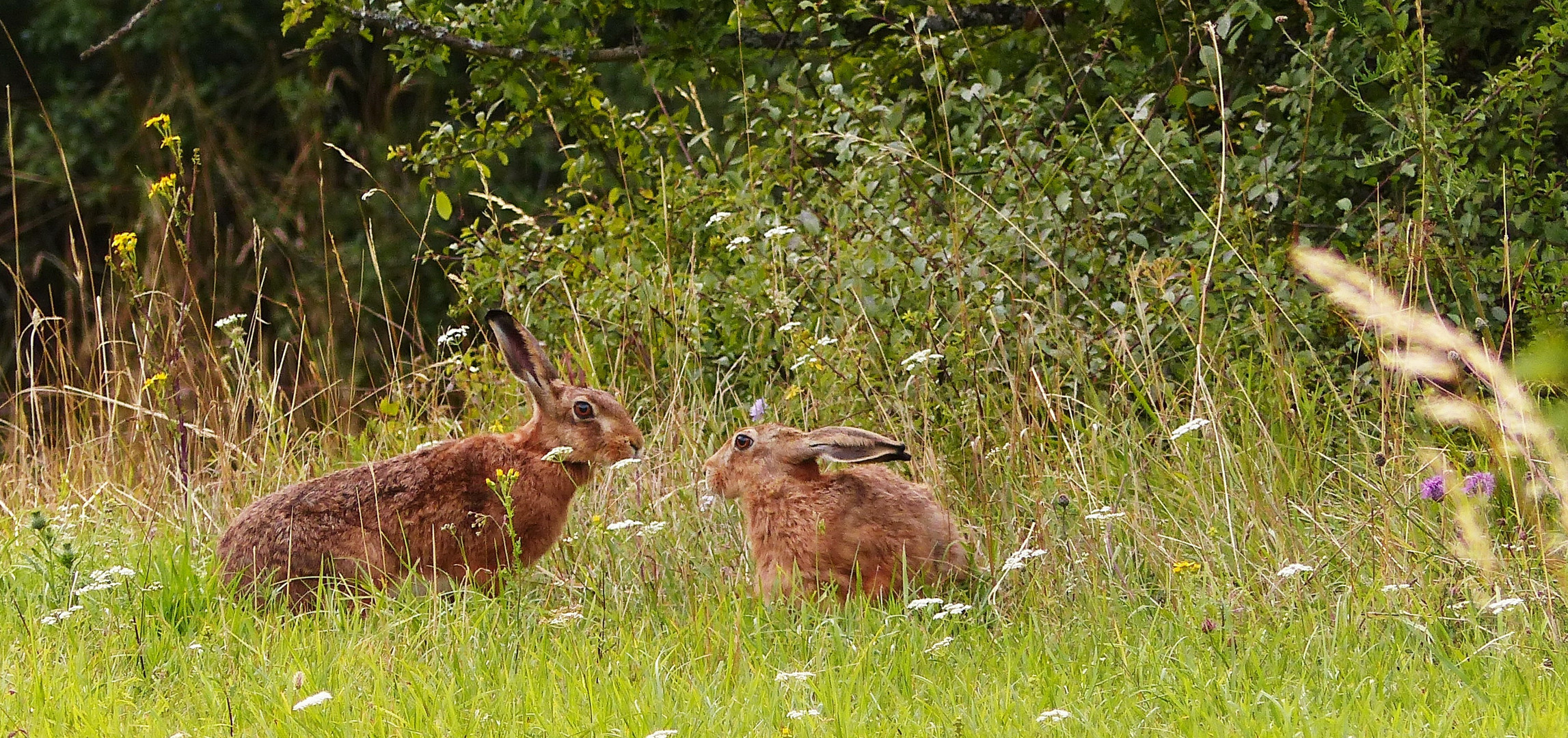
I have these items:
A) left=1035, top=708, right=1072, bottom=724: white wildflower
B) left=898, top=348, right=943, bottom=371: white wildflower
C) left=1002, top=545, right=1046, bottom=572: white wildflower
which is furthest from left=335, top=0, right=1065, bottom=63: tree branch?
left=1035, top=708, right=1072, bottom=724: white wildflower

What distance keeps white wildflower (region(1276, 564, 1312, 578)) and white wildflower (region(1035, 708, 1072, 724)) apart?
790 millimetres

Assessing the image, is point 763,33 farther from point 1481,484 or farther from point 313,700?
point 313,700

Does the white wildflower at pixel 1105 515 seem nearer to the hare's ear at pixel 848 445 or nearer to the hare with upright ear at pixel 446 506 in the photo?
the hare's ear at pixel 848 445

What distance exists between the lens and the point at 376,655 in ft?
13.8

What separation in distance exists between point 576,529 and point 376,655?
147 cm

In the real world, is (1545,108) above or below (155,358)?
above

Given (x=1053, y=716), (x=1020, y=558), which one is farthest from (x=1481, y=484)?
(x=1053, y=716)

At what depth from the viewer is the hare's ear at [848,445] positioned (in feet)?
16.0

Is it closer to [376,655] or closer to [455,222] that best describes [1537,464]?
[376,655]

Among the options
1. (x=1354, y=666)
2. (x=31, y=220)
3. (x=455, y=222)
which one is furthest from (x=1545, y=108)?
(x=31, y=220)

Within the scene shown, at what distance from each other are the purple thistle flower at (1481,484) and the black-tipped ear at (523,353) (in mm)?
2686

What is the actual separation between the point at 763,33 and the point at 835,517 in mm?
3343

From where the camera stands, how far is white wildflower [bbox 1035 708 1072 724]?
3.44 meters

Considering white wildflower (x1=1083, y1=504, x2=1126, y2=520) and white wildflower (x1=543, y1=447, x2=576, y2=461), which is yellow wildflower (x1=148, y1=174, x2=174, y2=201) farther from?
white wildflower (x1=1083, y1=504, x2=1126, y2=520)
